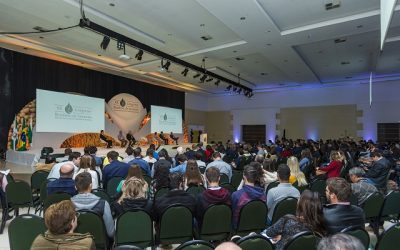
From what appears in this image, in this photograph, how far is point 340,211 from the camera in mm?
2535

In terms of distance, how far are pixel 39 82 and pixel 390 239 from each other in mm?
12273

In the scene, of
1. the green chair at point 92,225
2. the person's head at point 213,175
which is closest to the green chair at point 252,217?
the person's head at point 213,175

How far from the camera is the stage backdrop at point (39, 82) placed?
1012cm

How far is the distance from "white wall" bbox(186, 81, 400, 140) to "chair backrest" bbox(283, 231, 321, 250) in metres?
16.1

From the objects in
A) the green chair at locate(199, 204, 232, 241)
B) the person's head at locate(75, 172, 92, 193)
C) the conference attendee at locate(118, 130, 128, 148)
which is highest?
the conference attendee at locate(118, 130, 128, 148)

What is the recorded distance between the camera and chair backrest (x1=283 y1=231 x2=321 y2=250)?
79.7 inches

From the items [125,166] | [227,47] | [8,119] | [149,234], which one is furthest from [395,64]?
[8,119]

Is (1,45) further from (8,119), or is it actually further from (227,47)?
(227,47)

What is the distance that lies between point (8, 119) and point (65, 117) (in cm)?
193

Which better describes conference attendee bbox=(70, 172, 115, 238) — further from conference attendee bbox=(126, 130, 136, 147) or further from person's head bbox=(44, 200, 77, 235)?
conference attendee bbox=(126, 130, 136, 147)

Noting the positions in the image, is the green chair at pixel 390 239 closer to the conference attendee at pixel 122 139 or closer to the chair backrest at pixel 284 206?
the chair backrest at pixel 284 206

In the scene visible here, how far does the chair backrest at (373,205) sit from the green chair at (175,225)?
2451 millimetres

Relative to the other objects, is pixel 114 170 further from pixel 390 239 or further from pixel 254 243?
pixel 390 239

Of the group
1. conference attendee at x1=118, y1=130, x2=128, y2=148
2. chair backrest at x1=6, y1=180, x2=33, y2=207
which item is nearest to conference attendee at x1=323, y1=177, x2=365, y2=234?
chair backrest at x1=6, y1=180, x2=33, y2=207
